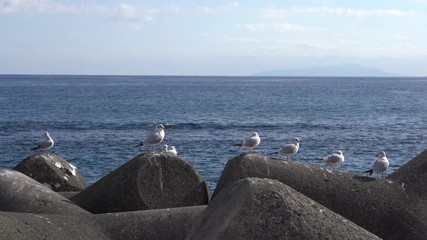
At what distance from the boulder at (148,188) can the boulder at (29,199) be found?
25.0 inches

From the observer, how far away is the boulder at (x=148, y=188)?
10.6 m

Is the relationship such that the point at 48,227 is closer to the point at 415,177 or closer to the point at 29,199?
the point at 29,199

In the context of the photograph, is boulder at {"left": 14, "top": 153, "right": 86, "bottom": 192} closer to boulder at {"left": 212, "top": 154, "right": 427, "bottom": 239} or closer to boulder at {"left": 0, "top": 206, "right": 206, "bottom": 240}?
boulder at {"left": 212, "top": 154, "right": 427, "bottom": 239}

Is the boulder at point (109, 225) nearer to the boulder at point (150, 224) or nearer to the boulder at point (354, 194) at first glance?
the boulder at point (150, 224)

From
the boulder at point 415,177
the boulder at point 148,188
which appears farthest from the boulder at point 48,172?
the boulder at point 415,177

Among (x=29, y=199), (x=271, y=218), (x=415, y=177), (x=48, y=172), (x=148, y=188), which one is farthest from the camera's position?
(x=48, y=172)

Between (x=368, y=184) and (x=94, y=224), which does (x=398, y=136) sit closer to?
(x=368, y=184)

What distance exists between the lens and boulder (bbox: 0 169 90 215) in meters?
9.75

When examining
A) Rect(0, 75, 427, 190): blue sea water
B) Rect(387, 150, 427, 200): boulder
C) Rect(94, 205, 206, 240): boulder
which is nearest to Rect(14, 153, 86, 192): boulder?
Rect(94, 205, 206, 240): boulder

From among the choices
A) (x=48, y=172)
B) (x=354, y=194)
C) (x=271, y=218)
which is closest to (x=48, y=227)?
(x=271, y=218)

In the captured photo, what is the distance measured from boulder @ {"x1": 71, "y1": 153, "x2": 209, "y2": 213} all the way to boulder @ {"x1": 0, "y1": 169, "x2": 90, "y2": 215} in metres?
0.63

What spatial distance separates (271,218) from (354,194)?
433 cm

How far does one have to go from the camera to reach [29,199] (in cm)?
1006

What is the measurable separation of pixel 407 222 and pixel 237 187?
13.1 feet
